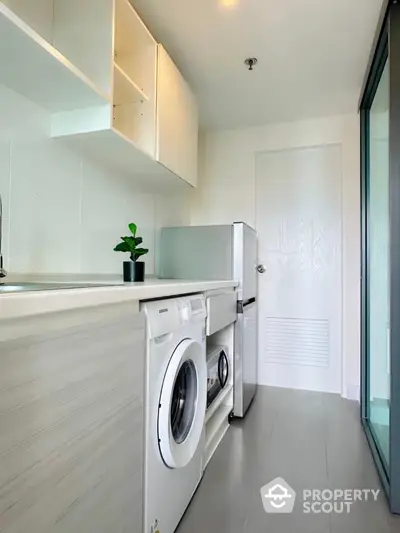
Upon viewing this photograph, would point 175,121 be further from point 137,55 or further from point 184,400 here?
point 184,400

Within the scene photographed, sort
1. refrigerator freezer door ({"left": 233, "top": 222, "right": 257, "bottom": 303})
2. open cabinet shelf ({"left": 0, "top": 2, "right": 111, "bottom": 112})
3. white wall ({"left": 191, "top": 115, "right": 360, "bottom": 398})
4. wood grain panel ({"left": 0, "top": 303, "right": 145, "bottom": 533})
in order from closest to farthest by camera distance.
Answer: wood grain panel ({"left": 0, "top": 303, "right": 145, "bottom": 533}) → open cabinet shelf ({"left": 0, "top": 2, "right": 111, "bottom": 112}) → refrigerator freezer door ({"left": 233, "top": 222, "right": 257, "bottom": 303}) → white wall ({"left": 191, "top": 115, "right": 360, "bottom": 398})

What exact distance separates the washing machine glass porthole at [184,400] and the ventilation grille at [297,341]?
1.72 meters

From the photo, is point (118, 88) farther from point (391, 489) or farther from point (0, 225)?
point (391, 489)

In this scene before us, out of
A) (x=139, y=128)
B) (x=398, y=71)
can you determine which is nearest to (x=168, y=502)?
(x=139, y=128)

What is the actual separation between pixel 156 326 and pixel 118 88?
1276mm

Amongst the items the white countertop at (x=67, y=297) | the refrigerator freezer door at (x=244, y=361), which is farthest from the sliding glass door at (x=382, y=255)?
the white countertop at (x=67, y=297)

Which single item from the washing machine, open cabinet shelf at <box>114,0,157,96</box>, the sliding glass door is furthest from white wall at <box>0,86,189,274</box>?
the sliding glass door

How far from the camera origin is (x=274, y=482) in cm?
162

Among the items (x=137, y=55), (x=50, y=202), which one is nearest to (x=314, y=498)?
(x=50, y=202)

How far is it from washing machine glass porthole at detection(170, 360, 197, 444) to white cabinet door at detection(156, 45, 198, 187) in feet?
3.60

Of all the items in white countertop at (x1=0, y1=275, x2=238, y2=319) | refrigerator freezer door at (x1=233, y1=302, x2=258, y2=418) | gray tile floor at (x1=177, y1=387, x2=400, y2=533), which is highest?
white countertop at (x1=0, y1=275, x2=238, y2=319)

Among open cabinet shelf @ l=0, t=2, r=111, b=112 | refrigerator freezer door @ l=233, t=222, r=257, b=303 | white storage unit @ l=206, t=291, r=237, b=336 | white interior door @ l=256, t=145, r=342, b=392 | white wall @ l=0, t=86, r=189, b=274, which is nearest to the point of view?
open cabinet shelf @ l=0, t=2, r=111, b=112

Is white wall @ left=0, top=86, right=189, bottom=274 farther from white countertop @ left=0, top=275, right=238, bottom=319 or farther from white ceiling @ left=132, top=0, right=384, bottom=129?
white ceiling @ left=132, top=0, right=384, bottom=129

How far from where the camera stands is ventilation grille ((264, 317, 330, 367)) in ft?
9.71
